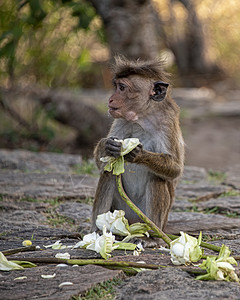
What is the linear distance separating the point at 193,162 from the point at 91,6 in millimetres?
3777

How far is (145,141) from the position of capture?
545cm

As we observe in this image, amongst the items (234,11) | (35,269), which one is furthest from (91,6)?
(234,11)

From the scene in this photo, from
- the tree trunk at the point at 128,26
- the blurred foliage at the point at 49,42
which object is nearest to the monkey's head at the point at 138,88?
the blurred foliage at the point at 49,42

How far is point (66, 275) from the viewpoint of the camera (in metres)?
3.81

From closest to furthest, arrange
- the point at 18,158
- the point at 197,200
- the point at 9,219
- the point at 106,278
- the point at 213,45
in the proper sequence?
the point at 106,278 → the point at 9,219 → the point at 197,200 → the point at 18,158 → the point at 213,45

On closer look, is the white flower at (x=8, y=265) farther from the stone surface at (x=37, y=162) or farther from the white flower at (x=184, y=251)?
the stone surface at (x=37, y=162)

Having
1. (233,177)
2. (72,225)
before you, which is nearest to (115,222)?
(72,225)

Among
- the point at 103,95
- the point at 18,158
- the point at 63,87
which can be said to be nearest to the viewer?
the point at 18,158

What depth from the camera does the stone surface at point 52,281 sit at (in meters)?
3.47

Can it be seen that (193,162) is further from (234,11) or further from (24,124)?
(234,11)

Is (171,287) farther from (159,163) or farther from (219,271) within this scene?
(159,163)

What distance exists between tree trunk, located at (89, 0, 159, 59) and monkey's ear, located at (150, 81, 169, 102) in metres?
5.66

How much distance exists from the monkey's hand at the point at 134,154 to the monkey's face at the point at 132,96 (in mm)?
671

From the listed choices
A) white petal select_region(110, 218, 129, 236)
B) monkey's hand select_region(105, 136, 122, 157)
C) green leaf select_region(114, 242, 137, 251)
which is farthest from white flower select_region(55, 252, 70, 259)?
monkey's hand select_region(105, 136, 122, 157)
